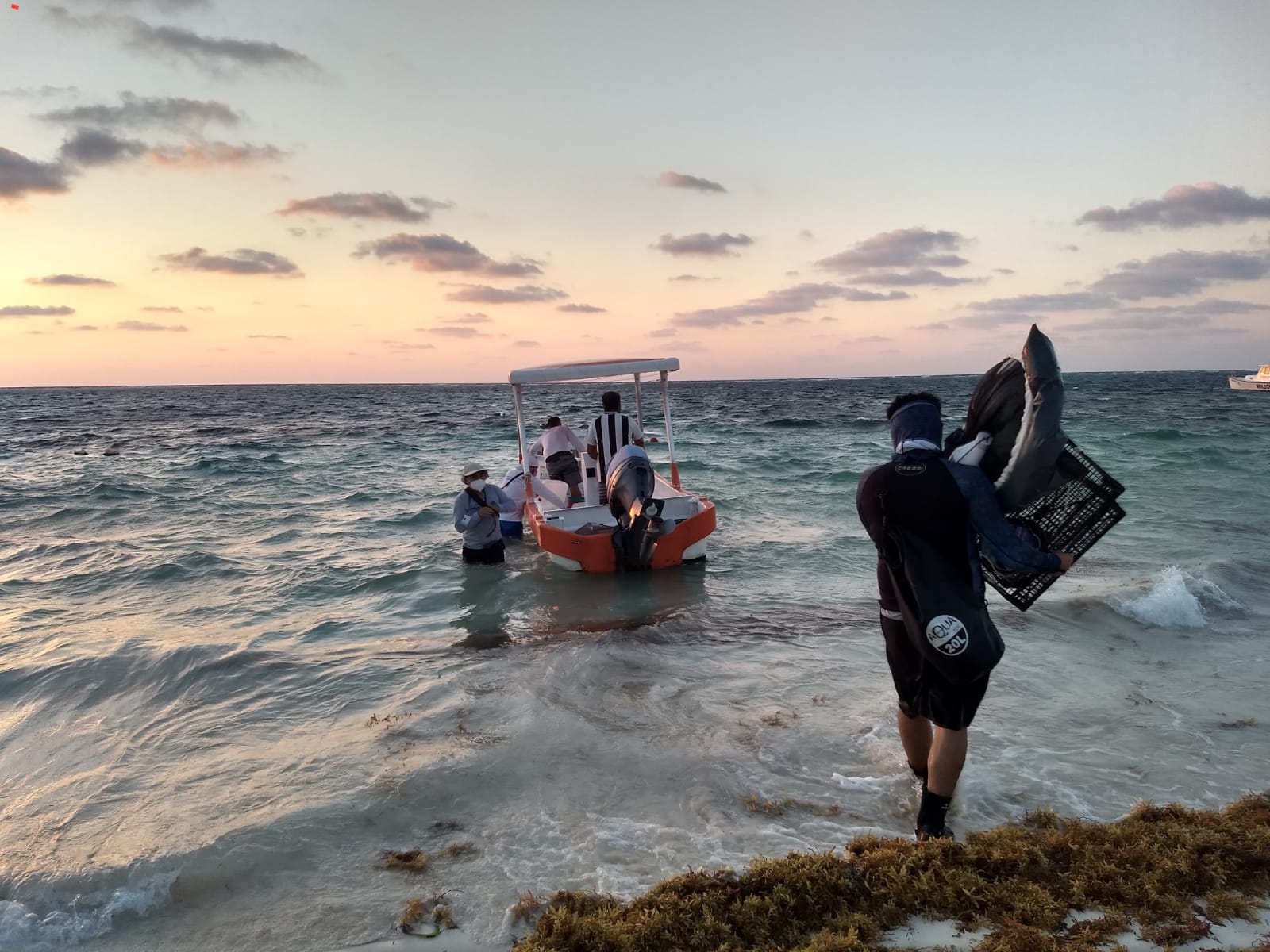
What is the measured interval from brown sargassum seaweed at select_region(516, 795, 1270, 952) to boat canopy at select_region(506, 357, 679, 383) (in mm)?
7946

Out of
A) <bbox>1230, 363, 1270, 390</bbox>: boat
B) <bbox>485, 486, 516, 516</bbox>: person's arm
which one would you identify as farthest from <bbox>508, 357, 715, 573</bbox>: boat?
<bbox>1230, 363, 1270, 390</bbox>: boat

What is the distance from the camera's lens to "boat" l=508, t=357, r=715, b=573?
33.6 ft

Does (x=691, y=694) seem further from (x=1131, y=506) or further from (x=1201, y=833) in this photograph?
(x=1131, y=506)

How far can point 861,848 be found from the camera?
147 inches

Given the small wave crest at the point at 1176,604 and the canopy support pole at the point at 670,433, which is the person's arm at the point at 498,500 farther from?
the small wave crest at the point at 1176,604

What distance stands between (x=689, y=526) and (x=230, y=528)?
32.2ft

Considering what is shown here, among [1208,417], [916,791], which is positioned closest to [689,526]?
[916,791]

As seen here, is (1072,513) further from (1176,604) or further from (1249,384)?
(1249,384)

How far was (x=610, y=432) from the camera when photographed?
1130 centimetres

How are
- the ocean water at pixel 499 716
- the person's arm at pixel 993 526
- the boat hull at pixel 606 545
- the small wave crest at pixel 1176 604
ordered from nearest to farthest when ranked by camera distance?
1. the person's arm at pixel 993 526
2. the ocean water at pixel 499 716
3. the small wave crest at pixel 1176 604
4. the boat hull at pixel 606 545

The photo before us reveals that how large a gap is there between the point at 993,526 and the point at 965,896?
164 centimetres

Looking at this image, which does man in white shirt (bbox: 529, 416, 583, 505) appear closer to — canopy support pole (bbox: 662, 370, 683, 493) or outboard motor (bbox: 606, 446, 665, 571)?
canopy support pole (bbox: 662, 370, 683, 493)

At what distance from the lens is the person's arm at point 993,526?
3.63 m

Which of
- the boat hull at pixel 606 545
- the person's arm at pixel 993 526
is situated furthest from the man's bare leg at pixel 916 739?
the boat hull at pixel 606 545
